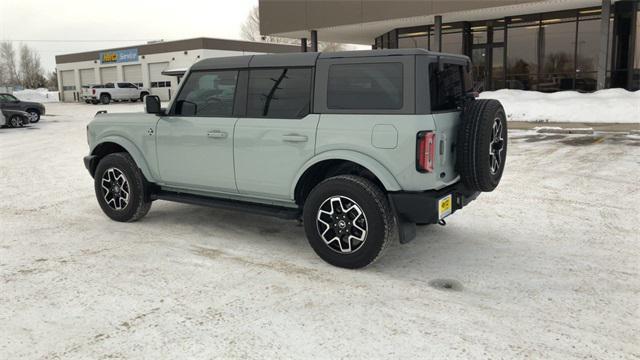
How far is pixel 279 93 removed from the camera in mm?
5039

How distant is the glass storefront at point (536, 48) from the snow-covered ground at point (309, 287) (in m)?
14.3

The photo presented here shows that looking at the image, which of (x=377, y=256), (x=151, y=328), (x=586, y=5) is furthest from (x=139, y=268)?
(x=586, y=5)

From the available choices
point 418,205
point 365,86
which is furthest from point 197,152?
point 418,205

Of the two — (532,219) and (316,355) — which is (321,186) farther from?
(532,219)

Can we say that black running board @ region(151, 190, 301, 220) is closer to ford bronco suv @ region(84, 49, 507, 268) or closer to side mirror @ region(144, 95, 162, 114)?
ford bronco suv @ region(84, 49, 507, 268)

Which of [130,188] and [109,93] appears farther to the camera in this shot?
[109,93]

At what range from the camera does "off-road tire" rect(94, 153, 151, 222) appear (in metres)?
5.99

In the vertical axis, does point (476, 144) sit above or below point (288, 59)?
below

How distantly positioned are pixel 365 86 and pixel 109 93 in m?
42.4

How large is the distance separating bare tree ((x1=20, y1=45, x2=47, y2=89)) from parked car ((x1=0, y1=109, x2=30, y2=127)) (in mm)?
94806

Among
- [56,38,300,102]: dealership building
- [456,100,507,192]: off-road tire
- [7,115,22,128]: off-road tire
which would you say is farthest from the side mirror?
[56,38,300,102]: dealership building

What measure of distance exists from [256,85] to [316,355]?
288cm

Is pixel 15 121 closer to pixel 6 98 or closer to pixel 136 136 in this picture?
pixel 6 98

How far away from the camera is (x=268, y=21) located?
1002 inches
